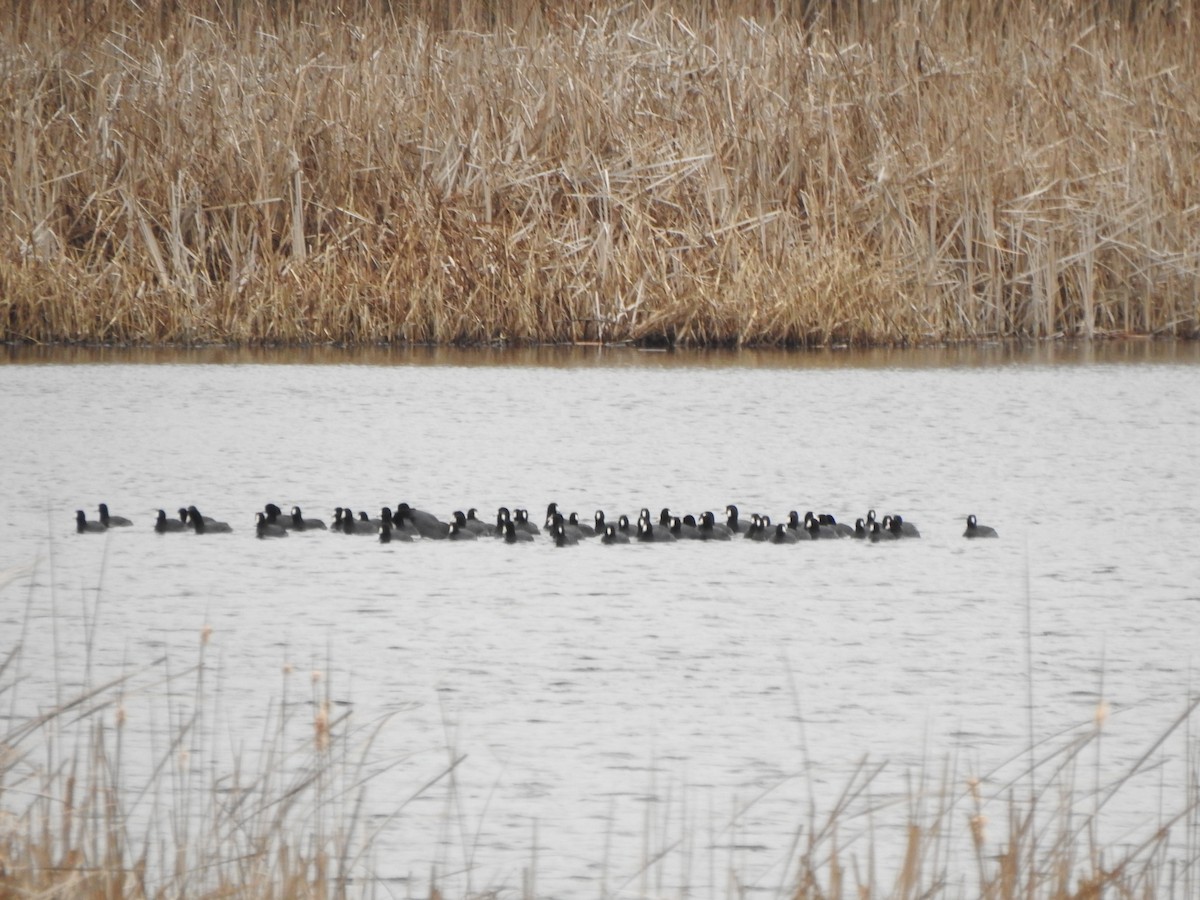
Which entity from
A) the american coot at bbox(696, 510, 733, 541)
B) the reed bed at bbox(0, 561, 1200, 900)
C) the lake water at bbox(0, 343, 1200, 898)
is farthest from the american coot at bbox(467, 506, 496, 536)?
the reed bed at bbox(0, 561, 1200, 900)

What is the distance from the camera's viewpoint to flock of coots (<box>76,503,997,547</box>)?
895 centimetres

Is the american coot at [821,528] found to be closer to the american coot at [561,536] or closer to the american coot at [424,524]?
the american coot at [561,536]

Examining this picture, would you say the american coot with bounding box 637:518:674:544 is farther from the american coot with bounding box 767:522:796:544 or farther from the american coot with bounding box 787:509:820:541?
the american coot with bounding box 787:509:820:541

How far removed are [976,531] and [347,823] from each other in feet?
16.3

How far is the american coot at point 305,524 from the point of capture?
9000 millimetres

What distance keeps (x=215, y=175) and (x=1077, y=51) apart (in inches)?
342

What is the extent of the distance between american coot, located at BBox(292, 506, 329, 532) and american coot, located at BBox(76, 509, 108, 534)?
88 cm

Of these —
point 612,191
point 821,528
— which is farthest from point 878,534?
point 612,191

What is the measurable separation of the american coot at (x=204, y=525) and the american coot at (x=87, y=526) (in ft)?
1.33

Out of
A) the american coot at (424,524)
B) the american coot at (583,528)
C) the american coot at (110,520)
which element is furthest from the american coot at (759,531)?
the american coot at (110,520)

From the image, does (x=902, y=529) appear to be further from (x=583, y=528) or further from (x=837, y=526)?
(x=583, y=528)

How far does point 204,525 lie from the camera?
9.02 meters

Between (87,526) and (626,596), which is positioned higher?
(87,526)

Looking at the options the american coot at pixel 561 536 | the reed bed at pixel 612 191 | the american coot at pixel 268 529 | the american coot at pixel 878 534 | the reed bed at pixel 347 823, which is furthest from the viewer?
the reed bed at pixel 612 191
